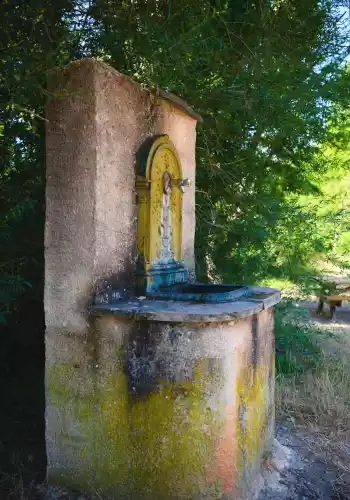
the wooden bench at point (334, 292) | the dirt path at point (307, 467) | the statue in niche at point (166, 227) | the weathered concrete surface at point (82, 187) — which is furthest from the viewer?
the wooden bench at point (334, 292)

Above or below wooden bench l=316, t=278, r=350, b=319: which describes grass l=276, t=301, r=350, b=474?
below

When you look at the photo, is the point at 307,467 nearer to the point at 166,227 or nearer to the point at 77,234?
the point at 166,227

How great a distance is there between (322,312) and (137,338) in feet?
23.3

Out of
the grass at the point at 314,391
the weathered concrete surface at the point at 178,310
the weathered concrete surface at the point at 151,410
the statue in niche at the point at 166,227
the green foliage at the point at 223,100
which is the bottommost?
the grass at the point at 314,391

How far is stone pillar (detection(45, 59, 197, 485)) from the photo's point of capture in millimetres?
2805

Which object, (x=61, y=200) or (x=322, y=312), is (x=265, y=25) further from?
(x=322, y=312)

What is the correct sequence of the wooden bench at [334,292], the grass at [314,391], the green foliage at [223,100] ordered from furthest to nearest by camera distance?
the wooden bench at [334,292] → the grass at [314,391] → the green foliage at [223,100]

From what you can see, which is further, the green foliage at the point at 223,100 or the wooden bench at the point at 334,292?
the wooden bench at the point at 334,292

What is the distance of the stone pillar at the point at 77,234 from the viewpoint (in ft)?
9.20

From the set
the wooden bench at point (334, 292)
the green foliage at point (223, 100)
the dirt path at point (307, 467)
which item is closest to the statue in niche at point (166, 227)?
the green foliage at point (223, 100)

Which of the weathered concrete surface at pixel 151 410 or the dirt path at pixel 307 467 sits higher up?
the weathered concrete surface at pixel 151 410

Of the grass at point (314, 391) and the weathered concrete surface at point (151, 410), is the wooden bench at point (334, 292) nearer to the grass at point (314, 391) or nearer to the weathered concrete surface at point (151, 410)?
the grass at point (314, 391)

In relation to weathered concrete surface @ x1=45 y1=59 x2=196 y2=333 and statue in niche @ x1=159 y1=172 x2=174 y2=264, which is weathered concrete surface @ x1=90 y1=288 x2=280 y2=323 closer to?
weathered concrete surface @ x1=45 y1=59 x2=196 y2=333

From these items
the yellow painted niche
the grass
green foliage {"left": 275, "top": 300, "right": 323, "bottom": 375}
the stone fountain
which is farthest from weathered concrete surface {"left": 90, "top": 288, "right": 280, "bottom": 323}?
green foliage {"left": 275, "top": 300, "right": 323, "bottom": 375}
